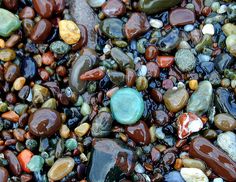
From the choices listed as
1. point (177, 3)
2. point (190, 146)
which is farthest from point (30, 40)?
point (190, 146)

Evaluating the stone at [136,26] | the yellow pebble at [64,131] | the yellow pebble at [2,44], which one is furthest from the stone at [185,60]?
the yellow pebble at [2,44]

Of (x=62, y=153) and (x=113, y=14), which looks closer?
(x=62, y=153)

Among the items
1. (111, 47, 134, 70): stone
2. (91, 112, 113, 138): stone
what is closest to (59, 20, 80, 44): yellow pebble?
(111, 47, 134, 70): stone

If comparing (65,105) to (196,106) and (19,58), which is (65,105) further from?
(196,106)

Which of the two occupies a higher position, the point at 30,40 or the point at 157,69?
the point at 30,40

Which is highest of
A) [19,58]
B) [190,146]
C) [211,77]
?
[19,58]

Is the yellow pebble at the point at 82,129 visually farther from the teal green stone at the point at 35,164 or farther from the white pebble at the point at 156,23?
the white pebble at the point at 156,23
